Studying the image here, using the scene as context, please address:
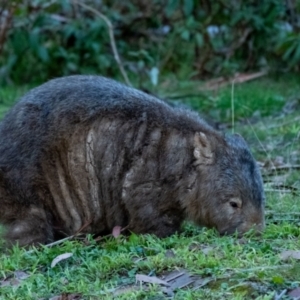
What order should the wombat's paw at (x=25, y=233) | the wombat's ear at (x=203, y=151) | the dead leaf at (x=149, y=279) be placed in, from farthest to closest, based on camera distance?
the wombat's ear at (x=203, y=151) → the wombat's paw at (x=25, y=233) → the dead leaf at (x=149, y=279)

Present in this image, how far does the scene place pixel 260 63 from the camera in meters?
12.8

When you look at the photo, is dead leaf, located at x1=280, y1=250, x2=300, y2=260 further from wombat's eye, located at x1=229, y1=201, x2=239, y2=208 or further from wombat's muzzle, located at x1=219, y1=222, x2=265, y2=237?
wombat's eye, located at x1=229, y1=201, x2=239, y2=208

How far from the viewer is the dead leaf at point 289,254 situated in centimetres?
514

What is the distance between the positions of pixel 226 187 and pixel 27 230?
130 cm

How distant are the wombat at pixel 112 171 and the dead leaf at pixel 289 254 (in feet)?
2.40

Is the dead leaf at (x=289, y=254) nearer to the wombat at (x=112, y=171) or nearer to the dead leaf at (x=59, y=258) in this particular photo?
the wombat at (x=112, y=171)

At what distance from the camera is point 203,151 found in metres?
6.21

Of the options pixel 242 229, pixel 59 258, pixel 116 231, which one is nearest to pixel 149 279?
pixel 59 258

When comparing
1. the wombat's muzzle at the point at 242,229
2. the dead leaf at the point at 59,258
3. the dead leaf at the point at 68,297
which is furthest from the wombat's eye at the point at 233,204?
the dead leaf at the point at 68,297

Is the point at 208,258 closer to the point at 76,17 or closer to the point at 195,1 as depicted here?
the point at 195,1

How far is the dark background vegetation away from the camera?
40.4ft

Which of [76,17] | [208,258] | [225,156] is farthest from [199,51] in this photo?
[208,258]

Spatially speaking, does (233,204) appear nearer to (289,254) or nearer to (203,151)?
(203,151)

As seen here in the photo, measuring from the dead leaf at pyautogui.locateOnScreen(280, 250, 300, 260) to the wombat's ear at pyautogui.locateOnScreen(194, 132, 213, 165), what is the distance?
113 centimetres
